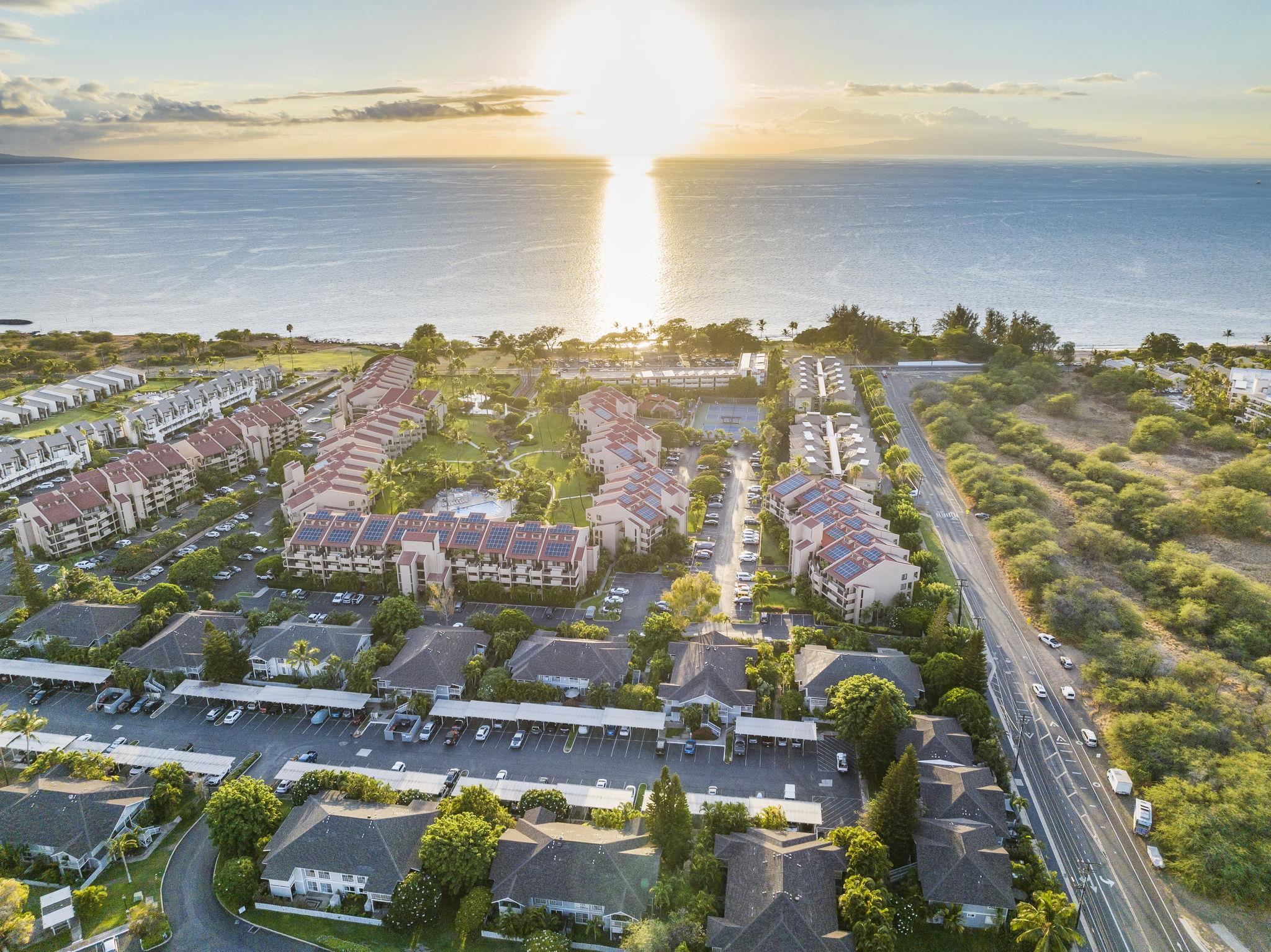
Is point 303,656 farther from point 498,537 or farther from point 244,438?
point 244,438

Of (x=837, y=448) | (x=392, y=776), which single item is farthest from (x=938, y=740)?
(x=837, y=448)

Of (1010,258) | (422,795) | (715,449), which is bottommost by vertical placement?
(422,795)

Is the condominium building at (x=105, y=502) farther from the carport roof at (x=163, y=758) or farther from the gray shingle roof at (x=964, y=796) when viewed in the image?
the gray shingle roof at (x=964, y=796)

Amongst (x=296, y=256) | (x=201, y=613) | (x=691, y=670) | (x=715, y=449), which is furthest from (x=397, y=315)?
(x=691, y=670)

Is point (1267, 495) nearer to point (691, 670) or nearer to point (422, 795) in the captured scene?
point (691, 670)

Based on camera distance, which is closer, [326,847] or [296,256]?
[326,847]

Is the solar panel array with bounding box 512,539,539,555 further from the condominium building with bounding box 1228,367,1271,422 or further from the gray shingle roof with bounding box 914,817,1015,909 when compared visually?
the condominium building with bounding box 1228,367,1271,422

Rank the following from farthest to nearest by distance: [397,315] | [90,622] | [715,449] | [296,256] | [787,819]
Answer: [296,256] < [397,315] < [715,449] < [90,622] < [787,819]
